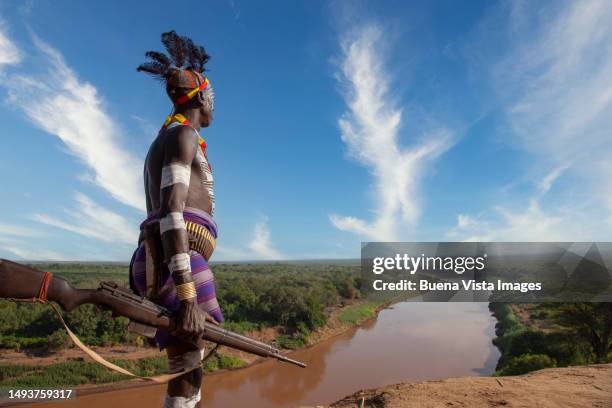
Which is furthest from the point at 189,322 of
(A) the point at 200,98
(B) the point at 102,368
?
(B) the point at 102,368

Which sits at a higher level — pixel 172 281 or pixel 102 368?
pixel 172 281

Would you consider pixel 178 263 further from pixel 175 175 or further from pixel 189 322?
pixel 175 175

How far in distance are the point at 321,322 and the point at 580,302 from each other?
54.9 feet

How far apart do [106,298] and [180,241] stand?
576 mm

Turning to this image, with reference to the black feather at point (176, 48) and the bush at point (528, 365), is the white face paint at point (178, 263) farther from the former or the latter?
the bush at point (528, 365)

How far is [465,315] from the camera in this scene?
42250mm

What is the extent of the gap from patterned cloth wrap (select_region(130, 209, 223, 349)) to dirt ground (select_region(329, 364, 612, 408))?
18.3 ft

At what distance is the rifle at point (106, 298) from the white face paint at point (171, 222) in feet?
1.56

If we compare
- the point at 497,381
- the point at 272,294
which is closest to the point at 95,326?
the point at 272,294

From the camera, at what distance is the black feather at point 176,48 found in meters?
3.36

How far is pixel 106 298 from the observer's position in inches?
91.1

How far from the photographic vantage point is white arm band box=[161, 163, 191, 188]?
2453mm

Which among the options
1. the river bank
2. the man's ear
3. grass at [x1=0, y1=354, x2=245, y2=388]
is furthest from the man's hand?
grass at [x1=0, y1=354, x2=245, y2=388]

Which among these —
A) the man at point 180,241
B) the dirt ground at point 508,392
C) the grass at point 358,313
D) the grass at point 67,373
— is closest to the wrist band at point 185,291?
the man at point 180,241
